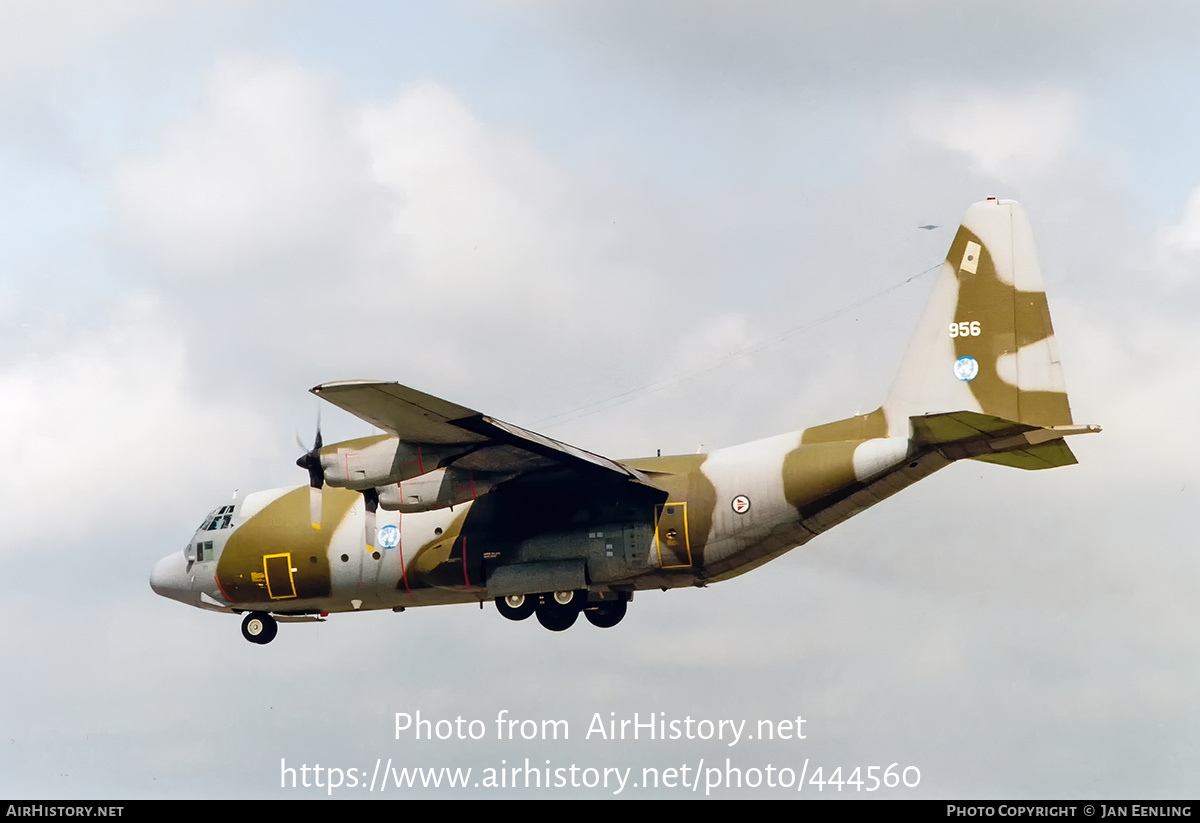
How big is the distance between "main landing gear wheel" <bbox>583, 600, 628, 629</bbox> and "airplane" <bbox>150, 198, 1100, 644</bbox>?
575 mm

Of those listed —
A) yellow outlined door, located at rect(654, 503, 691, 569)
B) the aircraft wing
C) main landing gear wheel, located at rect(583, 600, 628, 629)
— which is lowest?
main landing gear wheel, located at rect(583, 600, 628, 629)

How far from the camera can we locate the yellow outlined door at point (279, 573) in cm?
3606

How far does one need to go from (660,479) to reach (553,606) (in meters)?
3.89

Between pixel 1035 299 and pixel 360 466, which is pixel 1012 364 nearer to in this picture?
pixel 1035 299

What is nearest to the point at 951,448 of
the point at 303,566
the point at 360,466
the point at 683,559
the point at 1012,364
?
the point at 1012,364

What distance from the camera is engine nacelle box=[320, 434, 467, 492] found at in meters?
31.9

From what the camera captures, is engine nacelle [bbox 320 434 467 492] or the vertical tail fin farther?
the vertical tail fin

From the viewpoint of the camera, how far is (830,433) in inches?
1321

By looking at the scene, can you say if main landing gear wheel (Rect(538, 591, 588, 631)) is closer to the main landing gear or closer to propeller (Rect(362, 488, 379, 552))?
the main landing gear

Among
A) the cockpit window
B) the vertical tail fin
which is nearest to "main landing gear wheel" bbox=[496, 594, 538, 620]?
the cockpit window
